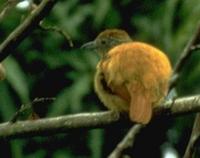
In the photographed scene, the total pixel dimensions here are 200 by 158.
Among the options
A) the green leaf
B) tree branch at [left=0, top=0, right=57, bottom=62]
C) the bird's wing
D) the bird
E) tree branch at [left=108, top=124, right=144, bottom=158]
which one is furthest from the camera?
the green leaf

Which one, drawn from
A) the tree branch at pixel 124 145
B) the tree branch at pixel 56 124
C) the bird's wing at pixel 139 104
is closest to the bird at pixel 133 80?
the bird's wing at pixel 139 104

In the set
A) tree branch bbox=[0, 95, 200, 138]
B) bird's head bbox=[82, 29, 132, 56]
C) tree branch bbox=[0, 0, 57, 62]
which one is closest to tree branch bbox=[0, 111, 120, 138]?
tree branch bbox=[0, 95, 200, 138]

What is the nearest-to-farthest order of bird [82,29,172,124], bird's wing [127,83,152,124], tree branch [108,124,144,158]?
tree branch [108,124,144,158] → bird's wing [127,83,152,124] → bird [82,29,172,124]

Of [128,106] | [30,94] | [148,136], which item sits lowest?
[148,136]

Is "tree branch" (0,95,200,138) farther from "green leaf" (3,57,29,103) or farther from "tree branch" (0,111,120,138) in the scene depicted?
"green leaf" (3,57,29,103)

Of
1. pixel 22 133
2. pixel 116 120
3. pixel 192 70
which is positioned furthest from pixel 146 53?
pixel 192 70

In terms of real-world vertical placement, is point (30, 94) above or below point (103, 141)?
above

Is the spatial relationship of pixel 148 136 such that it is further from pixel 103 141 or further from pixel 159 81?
pixel 159 81
